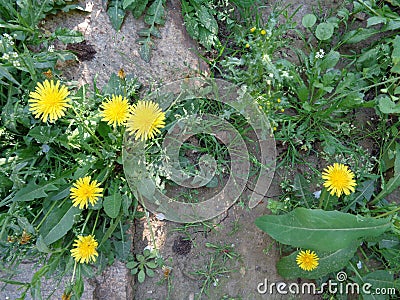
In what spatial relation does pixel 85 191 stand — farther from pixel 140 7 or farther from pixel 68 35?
pixel 140 7

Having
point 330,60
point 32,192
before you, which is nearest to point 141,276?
point 32,192

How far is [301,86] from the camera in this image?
2654 millimetres

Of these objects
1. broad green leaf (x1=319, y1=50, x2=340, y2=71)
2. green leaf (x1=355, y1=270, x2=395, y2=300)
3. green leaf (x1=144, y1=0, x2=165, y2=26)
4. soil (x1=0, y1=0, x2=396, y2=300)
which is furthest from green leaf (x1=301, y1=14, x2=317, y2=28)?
green leaf (x1=355, y1=270, x2=395, y2=300)

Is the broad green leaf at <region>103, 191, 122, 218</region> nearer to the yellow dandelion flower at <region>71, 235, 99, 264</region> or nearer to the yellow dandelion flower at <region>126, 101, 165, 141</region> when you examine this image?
the yellow dandelion flower at <region>71, 235, 99, 264</region>

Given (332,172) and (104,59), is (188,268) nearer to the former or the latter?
(332,172)

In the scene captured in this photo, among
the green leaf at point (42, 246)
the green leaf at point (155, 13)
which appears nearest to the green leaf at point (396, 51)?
the green leaf at point (155, 13)

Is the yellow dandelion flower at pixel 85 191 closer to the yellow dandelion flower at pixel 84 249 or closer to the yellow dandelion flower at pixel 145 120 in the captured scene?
the yellow dandelion flower at pixel 84 249

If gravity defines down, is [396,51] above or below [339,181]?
above

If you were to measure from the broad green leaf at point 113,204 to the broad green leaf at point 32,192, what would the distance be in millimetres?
285

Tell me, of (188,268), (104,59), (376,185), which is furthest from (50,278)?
(376,185)

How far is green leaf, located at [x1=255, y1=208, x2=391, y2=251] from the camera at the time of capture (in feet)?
7.45

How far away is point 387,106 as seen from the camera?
2613mm

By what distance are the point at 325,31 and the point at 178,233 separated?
5.21ft

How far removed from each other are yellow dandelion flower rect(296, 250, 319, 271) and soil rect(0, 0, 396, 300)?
226 millimetres
